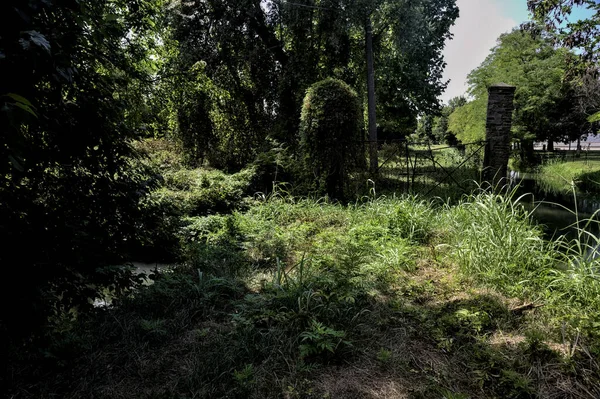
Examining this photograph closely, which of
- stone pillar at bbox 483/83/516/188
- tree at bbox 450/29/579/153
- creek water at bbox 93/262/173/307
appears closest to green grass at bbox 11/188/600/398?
creek water at bbox 93/262/173/307

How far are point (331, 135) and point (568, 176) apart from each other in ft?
46.0

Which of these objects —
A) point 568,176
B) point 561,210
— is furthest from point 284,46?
point 568,176

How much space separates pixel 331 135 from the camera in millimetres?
7441

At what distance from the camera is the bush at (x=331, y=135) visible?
7.37m

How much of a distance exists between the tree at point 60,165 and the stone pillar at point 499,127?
6186 mm

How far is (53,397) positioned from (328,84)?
6934 mm

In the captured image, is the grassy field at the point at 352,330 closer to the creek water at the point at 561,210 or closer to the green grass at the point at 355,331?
the green grass at the point at 355,331

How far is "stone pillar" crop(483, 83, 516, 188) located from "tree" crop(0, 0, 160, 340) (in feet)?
20.3

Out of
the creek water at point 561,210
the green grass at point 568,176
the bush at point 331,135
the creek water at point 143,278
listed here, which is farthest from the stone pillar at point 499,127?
the green grass at point 568,176

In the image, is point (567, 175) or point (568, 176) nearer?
point (568, 176)

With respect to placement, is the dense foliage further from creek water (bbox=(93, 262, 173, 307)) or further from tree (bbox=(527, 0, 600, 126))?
creek water (bbox=(93, 262, 173, 307))

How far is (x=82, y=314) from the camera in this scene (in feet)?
7.70

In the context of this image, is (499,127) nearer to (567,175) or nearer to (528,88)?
(567,175)

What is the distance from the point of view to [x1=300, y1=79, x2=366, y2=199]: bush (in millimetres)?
7371
